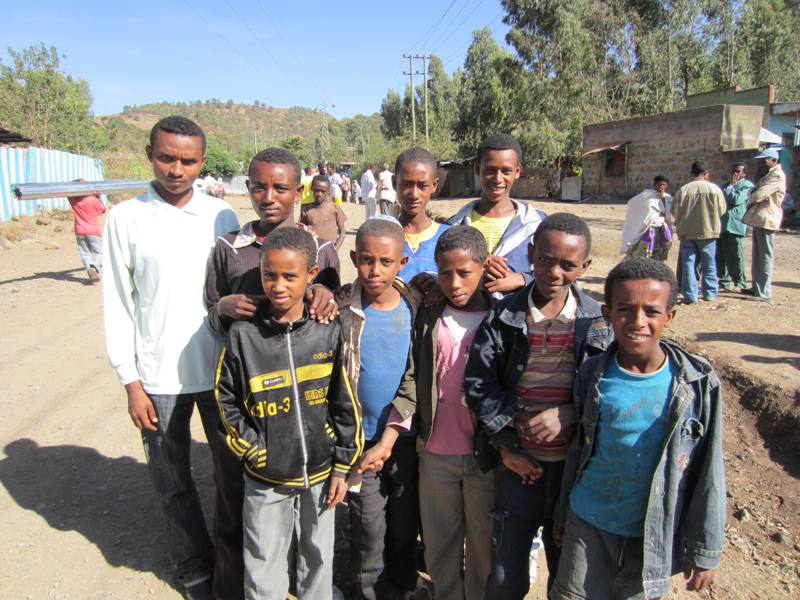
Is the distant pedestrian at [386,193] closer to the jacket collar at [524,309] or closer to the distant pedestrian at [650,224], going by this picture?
the distant pedestrian at [650,224]

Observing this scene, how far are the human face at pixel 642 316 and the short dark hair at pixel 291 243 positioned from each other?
113 cm

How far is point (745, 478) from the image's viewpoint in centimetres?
356

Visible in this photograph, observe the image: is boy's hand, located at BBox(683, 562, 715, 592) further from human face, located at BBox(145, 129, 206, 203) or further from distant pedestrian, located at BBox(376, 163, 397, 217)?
distant pedestrian, located at BBox(376, 163, 397, 217)

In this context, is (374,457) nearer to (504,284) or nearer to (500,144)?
(504,284)

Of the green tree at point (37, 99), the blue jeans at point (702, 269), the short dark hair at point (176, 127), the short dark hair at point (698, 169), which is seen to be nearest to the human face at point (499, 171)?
the short dark hair at point (176, 127)

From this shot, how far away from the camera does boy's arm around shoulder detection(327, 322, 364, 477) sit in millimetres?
2088

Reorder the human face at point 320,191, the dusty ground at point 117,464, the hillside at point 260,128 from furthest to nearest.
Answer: the hillside at point 260,128, the human face at point 320,191, the dusty ground at point 117,464

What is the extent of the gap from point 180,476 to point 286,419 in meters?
0.80

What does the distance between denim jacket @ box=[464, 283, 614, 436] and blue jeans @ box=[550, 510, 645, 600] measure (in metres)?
0.47

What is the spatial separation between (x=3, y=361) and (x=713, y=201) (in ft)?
28.7

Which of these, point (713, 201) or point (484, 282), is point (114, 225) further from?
point (713, 201)

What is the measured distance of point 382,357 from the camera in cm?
218

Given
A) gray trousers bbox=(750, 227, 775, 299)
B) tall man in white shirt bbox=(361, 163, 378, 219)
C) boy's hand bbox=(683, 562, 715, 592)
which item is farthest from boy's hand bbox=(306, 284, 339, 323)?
tall man in white shirt bbox=(361, 163, 378, 219)

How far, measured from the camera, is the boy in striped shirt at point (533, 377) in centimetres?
191
